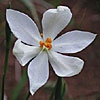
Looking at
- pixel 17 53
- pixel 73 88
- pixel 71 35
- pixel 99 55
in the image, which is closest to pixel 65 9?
pixel 71 35

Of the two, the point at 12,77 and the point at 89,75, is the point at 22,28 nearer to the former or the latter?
the point at 12,77

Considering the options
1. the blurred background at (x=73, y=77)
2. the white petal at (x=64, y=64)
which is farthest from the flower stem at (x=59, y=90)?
the blurred background at (x=73, y=77)

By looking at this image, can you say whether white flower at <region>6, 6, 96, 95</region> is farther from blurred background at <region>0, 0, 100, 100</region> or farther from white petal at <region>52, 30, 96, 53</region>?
blurred background at <region>0, 0, 100, 100</region>

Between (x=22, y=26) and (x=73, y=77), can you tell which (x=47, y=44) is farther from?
(x=73, y=77)

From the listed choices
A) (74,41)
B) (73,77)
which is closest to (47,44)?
(74,41)

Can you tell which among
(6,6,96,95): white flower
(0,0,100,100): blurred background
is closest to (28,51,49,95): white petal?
(6,6,96,95): white flower
